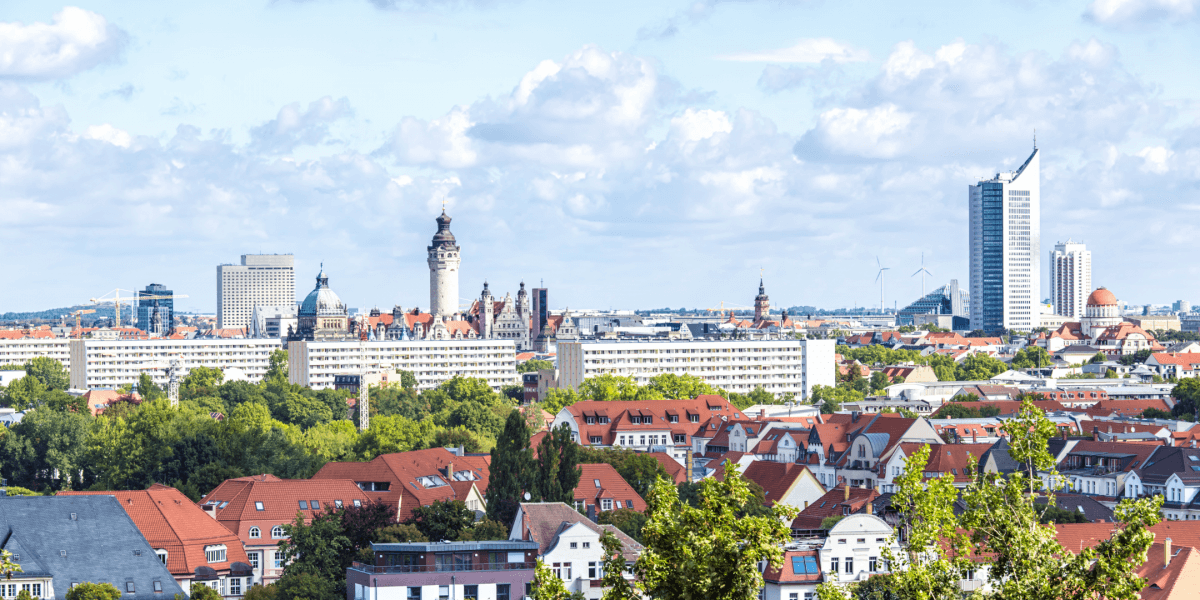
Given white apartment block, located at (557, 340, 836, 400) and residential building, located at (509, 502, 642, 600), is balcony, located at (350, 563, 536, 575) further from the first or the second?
white apartment block, located at (557, 340, 836, 400)

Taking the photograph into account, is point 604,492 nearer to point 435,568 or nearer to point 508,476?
point 508,476

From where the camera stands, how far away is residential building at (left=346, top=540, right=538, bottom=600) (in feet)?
186

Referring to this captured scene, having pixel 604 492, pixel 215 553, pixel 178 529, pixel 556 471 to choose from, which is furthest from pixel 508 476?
pixel 178 529

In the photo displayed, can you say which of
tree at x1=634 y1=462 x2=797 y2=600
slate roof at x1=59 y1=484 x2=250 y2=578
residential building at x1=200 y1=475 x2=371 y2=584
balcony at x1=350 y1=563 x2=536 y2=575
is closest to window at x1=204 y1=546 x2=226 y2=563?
slate roof at x1=59 y1=484 x2=250 y2=578

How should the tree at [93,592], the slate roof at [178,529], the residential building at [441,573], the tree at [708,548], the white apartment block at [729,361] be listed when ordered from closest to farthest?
the tree at [708,548] < the tree at [93,592] < the residential building at [441,573] < the slate roof at [178,529] < the white apartment block at [729,361]

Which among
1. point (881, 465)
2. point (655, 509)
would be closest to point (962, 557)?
point (655, 509)

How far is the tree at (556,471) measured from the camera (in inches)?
2840

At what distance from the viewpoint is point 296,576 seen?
192 feet

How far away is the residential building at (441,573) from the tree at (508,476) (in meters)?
10.8

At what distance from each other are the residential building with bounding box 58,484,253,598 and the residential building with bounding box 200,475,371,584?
1079 millimetres

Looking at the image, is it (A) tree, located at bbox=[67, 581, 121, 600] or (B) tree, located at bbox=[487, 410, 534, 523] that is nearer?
(A) tree, located at bbox=[67, 581, 121, 600]

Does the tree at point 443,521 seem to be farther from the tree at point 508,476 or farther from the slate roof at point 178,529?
the slate roof at point 178,529

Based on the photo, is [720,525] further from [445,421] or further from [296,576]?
[445,421]

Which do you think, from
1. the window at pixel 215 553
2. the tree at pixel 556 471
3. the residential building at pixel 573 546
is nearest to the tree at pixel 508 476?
the tree at pixel 556 471
